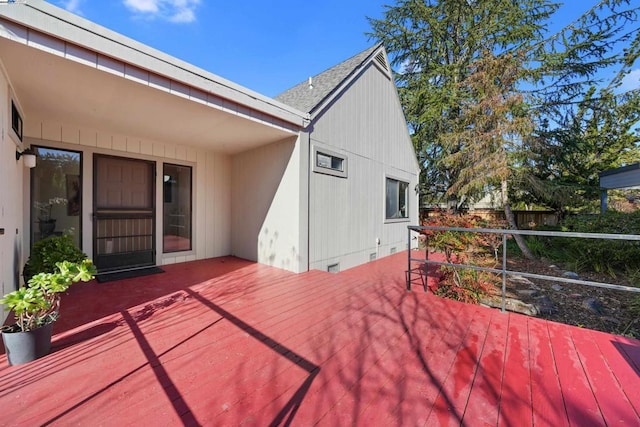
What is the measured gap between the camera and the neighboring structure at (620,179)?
663 cm

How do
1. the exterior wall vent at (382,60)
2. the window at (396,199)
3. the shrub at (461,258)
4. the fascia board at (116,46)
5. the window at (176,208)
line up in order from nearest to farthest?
the fascia board at (116,46), the shrub at (461,258), the window at (176,208), the exterior wall vent at (382,60), the window at (396,199)

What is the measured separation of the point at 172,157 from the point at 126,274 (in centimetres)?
228

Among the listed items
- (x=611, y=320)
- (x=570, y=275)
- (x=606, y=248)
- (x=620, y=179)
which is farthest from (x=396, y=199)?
(x=620, y=179)

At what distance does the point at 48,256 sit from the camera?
10.9ft

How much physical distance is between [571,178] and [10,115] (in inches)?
564

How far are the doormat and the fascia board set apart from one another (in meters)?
3.19

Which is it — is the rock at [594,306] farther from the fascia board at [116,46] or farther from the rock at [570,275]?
the fascia board at [116,46]

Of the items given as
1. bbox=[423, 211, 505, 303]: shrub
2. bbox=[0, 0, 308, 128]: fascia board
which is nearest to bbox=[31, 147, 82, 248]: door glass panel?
bbox=[0, 0, 308, 128]: fascia board

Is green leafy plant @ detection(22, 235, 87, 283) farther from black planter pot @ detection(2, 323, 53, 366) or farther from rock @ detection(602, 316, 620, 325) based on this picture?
rock @ detection(602, 316, 620, 325)

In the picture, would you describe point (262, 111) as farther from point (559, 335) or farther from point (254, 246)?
point (559, 335)

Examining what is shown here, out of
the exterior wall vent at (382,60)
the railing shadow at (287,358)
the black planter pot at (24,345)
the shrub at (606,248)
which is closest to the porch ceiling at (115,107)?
the black planter pot at (24,345)

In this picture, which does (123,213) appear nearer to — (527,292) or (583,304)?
(527,292)

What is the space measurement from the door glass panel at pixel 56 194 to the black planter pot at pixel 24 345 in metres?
2.89

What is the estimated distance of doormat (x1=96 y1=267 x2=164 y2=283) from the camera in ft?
13.8
